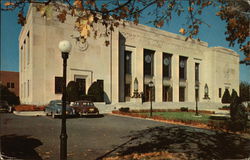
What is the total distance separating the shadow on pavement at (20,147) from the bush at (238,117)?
11486 mm

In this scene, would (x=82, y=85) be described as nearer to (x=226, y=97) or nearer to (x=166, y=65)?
(x=166, y=65)

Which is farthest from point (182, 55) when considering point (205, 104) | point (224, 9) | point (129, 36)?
point (224, 9)

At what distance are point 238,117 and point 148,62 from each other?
78.2 ft

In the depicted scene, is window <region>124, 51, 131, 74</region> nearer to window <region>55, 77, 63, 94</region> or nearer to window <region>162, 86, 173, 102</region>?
window <region>162, 86, 173, 102</region>

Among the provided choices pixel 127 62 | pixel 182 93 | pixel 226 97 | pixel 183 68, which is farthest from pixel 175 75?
pixel 226 97

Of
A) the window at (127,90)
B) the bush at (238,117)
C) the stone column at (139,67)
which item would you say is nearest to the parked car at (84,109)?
the bush at (238,117)

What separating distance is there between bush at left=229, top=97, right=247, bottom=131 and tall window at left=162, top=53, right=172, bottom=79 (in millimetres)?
24446

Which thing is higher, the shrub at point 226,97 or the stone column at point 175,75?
the stone column at point 175,75

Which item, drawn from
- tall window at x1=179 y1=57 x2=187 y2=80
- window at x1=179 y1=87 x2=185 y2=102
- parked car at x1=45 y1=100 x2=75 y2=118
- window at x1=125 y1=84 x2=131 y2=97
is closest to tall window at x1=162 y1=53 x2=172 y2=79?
tall window at x1=179 y1=57 x2=187 y2=80

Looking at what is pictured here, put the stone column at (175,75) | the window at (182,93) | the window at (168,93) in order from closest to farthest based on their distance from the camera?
the window at (168,93) → the stone column at (175,75) → the window at (182,93)

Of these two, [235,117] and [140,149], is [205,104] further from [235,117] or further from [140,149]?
[140,149]

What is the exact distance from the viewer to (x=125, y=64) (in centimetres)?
3152

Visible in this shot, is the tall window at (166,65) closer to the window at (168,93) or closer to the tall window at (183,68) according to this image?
the window at (168,93)

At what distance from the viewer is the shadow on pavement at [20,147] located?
5.67m
